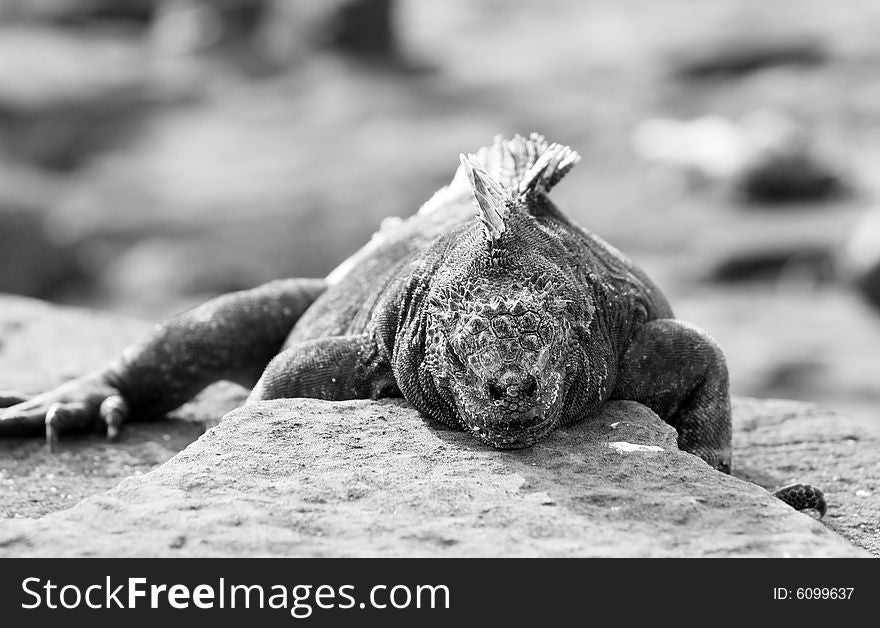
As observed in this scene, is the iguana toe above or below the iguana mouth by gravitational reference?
above

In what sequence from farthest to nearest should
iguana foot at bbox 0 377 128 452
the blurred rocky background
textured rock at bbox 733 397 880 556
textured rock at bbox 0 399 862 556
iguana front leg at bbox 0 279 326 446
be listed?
1. the blurred rocky background
2. iguana front leg at bbox 0 279 326 446
3. iguana foot at bbox 0 377 128 452
4. textured rock at bbox 733 397 880 556
5. textured rock at bbox 0 399 862 556

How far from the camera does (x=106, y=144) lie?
31422mm

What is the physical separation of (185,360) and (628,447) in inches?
133

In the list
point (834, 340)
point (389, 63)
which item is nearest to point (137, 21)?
point (389, 63)

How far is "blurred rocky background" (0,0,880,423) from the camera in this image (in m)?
22.0

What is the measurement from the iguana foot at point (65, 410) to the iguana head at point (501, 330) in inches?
111

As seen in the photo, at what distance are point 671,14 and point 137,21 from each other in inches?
632

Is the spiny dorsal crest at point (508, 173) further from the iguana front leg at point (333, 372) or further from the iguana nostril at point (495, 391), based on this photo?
the iguana front leg at point (333, 372)

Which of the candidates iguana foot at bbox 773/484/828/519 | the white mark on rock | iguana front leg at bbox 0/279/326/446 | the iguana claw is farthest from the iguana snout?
the iguana claw

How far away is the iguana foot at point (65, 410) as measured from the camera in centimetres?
800

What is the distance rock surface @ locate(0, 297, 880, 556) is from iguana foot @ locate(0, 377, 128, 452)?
2.74 ft

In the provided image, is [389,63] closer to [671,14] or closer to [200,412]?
[671,14]

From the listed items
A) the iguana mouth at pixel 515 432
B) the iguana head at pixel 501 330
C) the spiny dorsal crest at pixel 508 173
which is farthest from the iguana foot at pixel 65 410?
the iguana mouth at pixel 515 432

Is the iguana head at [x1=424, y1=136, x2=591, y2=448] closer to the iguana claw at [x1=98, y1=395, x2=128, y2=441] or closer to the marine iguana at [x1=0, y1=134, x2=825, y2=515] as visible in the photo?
the marine iguana at [x1=0, y1=134, x2=825, y2=515]
